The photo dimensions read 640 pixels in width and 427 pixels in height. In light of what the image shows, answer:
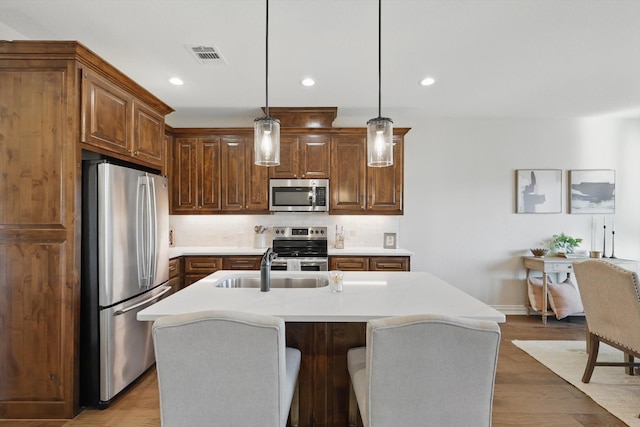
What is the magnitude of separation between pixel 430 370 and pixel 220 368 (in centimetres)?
80

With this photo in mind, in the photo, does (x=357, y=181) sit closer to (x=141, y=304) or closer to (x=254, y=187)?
(x=254, y=187)

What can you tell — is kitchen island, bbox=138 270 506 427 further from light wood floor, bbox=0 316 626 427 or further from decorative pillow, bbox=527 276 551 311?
decorative pillow, bbox=527 276 551 311

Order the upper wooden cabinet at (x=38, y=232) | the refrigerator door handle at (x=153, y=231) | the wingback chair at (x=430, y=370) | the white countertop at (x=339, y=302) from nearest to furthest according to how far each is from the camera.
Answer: the wingback chair at (x=430, y=370) < the white countertop at (x=339, y=302) < the upper wooden cabinet at (x=38, y=232) < the refrigerator door handle at (x=153, y=231)

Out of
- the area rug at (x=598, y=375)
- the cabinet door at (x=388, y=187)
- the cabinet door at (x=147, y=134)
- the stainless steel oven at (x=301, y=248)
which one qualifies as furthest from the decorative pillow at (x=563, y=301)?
the cabinet door at (x=147, y=134)

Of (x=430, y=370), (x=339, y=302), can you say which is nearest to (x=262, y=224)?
(x=339, y=302)

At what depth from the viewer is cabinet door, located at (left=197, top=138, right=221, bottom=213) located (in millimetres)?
4285

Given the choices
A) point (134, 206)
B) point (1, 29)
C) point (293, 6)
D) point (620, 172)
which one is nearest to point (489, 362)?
point (293, 6)

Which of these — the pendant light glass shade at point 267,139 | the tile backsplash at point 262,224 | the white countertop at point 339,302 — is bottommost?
the white countertop at point 339,302

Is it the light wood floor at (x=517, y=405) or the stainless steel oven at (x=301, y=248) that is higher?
the stainless steel oven at (x=301, y=248)

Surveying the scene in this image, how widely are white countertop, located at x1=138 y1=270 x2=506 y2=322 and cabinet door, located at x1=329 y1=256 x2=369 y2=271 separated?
1701mm

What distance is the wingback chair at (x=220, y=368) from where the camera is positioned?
4.05ft

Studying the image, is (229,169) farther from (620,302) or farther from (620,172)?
(620,172)

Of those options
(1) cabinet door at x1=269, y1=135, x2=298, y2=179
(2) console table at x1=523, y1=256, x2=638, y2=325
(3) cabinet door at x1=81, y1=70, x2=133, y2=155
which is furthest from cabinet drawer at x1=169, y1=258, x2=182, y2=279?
(2) console table at x1=523, y1=256, x2=638, y2=325

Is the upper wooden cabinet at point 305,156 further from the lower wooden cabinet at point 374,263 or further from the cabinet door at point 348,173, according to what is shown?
the lower wooden cabinet at point 374,263
